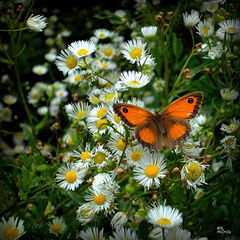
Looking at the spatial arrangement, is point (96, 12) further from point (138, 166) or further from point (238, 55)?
point (138, 166)

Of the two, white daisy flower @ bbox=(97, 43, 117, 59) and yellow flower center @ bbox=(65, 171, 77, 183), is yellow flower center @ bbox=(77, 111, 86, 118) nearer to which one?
yellow flower center @ bbox=(65, 171, 77, 183)

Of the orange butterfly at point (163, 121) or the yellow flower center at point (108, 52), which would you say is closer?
the orange butterfly at point (163, 121)

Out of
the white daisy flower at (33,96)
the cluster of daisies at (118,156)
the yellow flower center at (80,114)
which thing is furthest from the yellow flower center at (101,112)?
the white daisy flower at (33,96)

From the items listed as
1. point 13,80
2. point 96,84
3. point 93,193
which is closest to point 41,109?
point 13,80

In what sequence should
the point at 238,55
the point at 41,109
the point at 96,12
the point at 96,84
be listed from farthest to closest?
the point at 96,12
the point at 41,109
the point at 96,84
the point at 238,55

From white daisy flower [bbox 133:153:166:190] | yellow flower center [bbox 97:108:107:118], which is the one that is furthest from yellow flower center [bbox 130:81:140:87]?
white daisy flower [bbox 133:153:166:190]

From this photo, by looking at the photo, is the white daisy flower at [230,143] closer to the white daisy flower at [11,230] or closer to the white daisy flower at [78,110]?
the white daisy flower at [78,110]
